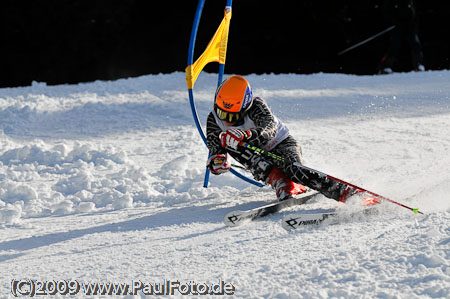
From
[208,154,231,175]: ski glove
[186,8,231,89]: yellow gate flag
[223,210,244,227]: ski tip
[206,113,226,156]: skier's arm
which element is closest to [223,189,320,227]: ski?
[223,210,244,227]: ski tip

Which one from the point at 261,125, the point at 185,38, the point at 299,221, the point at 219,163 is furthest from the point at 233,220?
the point at 185,38

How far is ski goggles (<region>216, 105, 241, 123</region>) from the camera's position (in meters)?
4.21

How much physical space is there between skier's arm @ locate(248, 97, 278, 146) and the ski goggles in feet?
0.36

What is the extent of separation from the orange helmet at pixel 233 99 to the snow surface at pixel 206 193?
0.68 meters

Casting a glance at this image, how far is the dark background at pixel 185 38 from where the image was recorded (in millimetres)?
14070

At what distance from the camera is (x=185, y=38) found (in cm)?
1652

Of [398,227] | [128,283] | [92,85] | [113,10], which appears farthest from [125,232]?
[113,10]

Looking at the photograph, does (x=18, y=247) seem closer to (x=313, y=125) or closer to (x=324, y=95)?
(x=313, y=125)

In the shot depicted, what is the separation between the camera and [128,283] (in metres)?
2.64

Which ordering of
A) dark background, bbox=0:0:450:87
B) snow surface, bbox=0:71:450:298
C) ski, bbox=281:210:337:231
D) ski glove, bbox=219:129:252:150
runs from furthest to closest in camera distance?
dark background, bbox=0:0:450:87, ski glove, bbox=219:129:252:150, ski, bbox=281:210:337:231, snow surface, bbox=0:71:450:298

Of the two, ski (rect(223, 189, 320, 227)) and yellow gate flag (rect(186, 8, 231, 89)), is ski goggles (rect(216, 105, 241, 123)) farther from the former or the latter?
ski (rect(223, 189, 320, 227))

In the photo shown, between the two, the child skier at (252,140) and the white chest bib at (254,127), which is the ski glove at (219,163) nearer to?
the child skier at (252,140)

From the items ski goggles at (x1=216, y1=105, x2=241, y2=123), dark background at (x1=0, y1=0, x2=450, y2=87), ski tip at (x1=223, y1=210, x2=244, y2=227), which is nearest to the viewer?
ski tip at (x1=223, y1=210, x2=244, y2=227)

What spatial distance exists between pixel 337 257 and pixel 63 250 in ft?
5.23
